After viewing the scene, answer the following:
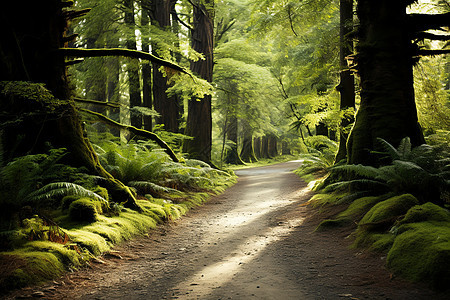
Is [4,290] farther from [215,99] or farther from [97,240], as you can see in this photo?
[215,99]

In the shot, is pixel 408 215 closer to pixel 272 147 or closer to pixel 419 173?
pixel 419 173

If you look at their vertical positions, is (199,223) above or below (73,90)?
below

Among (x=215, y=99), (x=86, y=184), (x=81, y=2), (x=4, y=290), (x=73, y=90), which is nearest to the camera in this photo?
(x=4, y=290)

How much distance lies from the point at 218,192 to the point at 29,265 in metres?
7.58

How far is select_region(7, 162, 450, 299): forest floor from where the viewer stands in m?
2.98

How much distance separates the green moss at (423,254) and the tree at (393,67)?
2884 mm

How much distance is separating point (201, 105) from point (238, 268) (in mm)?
10936

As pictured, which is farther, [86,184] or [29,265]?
[86,184]

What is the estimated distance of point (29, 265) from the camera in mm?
3156

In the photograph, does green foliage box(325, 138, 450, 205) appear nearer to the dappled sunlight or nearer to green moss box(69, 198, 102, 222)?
Answer: the dappled sunlight

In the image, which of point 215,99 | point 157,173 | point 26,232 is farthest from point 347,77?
point 215,99

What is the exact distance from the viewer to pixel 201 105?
14.1 metres

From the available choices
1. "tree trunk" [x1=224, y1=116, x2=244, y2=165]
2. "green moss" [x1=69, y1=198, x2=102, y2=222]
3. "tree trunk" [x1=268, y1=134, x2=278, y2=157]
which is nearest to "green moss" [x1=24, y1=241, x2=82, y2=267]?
"green moss" [x1=69, y1=198, x2=102, y2=222]

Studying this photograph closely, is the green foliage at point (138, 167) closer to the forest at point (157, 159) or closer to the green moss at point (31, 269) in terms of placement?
the forest at point (157, 159)
